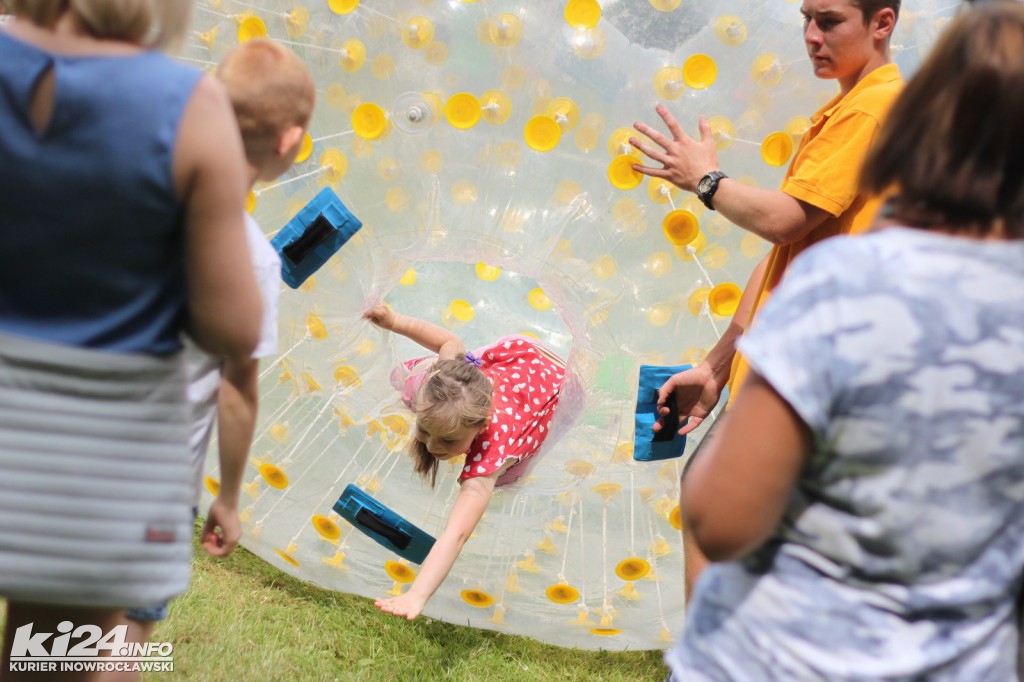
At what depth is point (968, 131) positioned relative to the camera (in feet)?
3.09

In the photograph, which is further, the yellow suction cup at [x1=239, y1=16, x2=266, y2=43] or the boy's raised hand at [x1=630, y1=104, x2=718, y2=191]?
the yellow suction cup at [x1=239, y1=16, x2=266, y2=43]

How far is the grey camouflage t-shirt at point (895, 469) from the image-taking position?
37.3 inches

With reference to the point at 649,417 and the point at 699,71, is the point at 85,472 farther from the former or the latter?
the point at 699,71

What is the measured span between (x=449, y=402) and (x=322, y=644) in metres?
0.70

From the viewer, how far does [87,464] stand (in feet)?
3.76

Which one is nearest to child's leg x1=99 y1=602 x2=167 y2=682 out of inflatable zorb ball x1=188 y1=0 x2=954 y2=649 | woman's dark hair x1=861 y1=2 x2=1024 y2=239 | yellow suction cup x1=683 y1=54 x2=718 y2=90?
inflatable zorb ball x1=188 y1=0 x2=954 y2=649

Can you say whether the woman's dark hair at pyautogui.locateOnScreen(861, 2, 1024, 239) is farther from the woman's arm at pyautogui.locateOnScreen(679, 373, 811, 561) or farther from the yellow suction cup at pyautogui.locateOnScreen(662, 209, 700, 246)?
the yellow suction cup at pyautogui.locateOnScreen(662, 209, 700, 246)

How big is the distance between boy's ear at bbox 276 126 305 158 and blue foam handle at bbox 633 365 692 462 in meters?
1.14

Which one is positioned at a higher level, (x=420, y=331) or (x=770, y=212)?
(x=770, y=212)

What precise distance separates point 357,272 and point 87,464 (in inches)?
58.8

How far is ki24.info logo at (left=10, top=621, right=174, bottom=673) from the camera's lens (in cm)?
137

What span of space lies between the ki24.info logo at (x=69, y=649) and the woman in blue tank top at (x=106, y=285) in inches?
7.6

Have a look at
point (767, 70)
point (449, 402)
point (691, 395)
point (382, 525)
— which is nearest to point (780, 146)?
point (767, 70)

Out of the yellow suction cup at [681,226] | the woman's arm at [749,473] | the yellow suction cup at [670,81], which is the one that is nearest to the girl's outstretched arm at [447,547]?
the yellow suction cup at [681,226]
